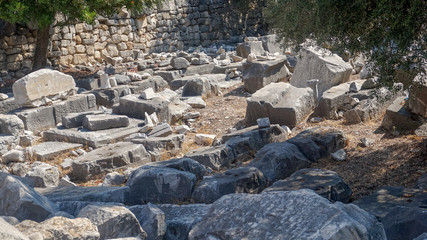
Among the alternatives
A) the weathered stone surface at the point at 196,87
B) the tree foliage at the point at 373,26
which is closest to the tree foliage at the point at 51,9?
the weathered stone surface at the point at 196,87

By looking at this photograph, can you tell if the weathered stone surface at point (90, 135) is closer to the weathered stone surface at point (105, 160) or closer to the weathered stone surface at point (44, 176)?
the weathered stone surface at point (105, 160)

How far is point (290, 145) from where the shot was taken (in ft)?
25.9

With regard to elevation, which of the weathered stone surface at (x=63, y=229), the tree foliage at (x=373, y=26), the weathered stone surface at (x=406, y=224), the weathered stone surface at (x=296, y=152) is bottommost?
the weathered stone surface at (x=296, y=152)

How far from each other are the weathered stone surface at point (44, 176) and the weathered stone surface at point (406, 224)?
512 cm

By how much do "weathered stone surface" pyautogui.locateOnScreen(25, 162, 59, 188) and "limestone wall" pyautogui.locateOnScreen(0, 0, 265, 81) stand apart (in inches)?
337

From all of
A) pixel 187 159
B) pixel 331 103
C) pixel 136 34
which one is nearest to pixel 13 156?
pixel 187 159

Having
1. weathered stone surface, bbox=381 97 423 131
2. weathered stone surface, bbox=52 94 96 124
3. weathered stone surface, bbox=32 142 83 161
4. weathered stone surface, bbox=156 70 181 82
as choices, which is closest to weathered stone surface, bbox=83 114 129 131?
weathered stone surface, bbox=32 142 83 161

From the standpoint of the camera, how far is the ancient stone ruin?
153 inches

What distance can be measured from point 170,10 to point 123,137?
44.0 ft

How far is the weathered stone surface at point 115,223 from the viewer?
424 centimetres

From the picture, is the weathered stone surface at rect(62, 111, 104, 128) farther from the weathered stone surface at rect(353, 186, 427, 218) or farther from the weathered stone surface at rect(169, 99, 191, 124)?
→ the weathered stone surface at rect(353, 186, 427, 218)

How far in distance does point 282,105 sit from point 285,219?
7298 mm

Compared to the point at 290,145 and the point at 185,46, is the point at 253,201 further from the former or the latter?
the point at 185,46

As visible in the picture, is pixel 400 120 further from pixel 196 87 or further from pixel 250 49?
pixel 250 49
